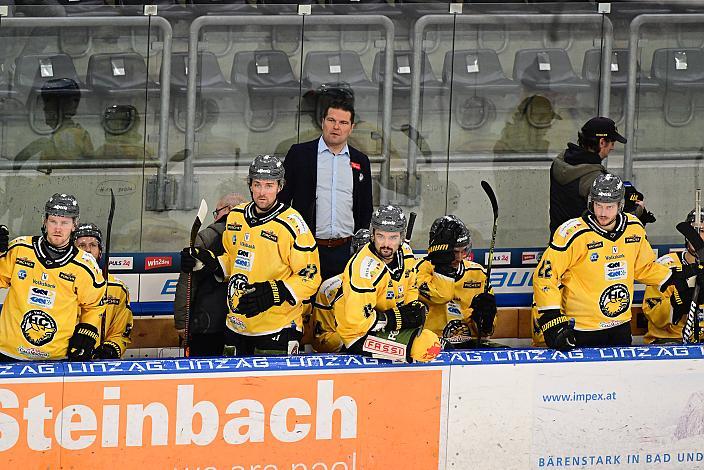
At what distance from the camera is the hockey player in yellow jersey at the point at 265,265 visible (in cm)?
634

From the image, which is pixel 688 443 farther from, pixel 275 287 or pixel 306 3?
pixel 306 3

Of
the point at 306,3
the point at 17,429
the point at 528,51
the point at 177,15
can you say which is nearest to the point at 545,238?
the point at 528,51

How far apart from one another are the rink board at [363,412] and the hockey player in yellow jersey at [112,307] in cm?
91

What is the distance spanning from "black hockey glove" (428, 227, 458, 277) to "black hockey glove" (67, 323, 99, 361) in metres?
1.85

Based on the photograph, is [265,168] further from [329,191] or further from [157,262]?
[157,262]

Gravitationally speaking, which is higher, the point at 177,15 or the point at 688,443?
the point at 177,15

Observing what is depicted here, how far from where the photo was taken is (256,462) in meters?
5.93

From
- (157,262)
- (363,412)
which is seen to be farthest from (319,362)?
(157,262)

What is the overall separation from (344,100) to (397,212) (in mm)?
1731

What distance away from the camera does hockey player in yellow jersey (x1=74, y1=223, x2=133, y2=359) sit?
670 cm

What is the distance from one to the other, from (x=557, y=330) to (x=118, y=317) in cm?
217

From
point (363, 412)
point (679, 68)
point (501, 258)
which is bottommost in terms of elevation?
point (363, 412)

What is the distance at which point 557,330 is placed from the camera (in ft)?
20.9

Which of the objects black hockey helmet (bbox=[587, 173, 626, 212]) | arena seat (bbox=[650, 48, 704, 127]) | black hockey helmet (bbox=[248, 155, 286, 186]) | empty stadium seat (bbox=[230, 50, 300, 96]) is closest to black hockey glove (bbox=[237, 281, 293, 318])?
black hockey helmet (bbox=[248, 155, 286, 186])
